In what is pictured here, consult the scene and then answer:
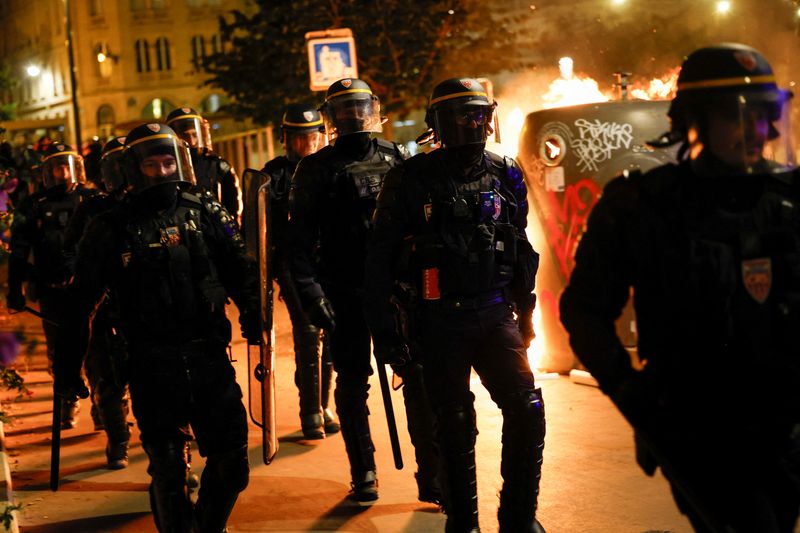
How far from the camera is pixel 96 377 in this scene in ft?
25.6

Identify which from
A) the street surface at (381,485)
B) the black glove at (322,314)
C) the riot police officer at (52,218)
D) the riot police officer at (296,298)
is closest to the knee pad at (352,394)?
the black glove at (322,314)

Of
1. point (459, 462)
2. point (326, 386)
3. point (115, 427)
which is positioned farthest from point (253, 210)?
point (326, 386)

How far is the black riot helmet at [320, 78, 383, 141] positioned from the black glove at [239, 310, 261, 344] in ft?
4.70

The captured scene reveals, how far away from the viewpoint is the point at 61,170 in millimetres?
8438

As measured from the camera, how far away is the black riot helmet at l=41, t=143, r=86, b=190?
8.43 m

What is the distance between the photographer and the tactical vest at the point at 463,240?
4695mm

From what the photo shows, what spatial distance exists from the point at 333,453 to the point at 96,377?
1837 millimetres

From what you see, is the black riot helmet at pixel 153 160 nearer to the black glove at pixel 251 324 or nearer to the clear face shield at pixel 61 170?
the black glove at pixel 251 324

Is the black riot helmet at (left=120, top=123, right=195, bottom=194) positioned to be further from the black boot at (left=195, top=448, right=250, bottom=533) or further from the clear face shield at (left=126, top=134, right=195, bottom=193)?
the black boot at (left=195, top=448, right=250, bottom=533)

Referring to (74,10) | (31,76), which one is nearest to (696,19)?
(74,10)

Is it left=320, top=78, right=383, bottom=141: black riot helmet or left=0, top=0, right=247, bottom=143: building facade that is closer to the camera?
left=320, top=78, right=383, bottom=141: black riot helmet

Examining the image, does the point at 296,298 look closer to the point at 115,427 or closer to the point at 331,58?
the point at 115,427

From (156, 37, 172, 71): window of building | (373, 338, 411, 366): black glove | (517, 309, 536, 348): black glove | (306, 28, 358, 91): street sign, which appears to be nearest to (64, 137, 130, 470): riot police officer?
(373, 338, 411, 366): black glove

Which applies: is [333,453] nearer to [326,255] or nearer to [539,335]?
[326,255]
